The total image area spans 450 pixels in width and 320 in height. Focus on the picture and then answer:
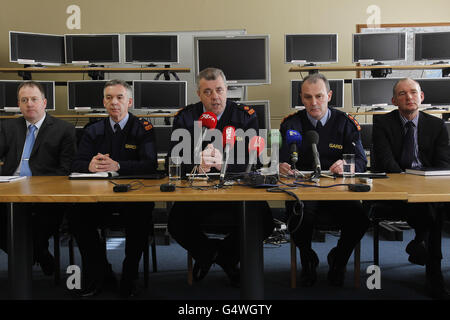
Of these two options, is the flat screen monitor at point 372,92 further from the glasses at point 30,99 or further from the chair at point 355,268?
the glasses at point 30,99

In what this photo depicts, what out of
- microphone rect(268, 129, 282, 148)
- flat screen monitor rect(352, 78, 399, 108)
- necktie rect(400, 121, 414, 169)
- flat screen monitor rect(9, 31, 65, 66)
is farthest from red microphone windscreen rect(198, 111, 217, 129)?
flat screen monitor rect(9, 31, 65, 66)

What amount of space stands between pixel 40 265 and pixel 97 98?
6.31ft

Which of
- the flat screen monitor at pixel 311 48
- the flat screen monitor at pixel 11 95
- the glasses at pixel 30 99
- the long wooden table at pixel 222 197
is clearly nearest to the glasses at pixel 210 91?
the long wooden table at pixel 222 197

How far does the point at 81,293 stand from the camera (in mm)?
1940

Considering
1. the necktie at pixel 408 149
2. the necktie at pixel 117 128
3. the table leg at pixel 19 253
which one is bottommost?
the table leg at pixel 19 253

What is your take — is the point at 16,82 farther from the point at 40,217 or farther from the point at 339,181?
the point at 339,181

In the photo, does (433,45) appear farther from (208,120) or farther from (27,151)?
(27,151)

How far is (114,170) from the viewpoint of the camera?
75.7 inches

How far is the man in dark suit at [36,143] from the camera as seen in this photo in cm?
231

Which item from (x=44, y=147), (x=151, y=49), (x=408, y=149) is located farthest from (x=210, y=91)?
(x=151, y=49)

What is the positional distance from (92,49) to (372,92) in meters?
2.89

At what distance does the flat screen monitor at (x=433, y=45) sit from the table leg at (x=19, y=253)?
3882 mm

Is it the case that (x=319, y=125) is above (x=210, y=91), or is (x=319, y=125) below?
below
